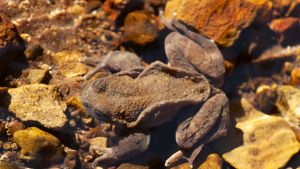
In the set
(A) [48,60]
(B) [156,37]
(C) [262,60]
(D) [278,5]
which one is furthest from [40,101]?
(D) [278,5]

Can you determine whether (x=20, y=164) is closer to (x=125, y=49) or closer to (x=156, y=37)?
(x=125, y=49)

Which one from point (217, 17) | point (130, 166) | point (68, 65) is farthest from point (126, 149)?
point (217, 17)

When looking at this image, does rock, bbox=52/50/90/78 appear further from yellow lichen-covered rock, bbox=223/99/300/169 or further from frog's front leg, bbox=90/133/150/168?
yellow lichen-covered rock, bbox=223/99/300/169

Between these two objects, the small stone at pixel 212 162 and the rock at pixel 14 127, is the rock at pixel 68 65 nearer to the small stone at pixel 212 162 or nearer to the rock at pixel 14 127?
the rock at pixel 14 127

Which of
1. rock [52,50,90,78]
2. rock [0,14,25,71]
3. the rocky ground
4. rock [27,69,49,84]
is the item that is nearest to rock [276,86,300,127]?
the rocky ground

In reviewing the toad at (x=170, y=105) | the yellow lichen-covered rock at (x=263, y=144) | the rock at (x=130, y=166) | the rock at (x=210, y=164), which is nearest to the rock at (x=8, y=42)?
the toad at (x=170, y=105)

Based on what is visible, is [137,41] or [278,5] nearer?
[137,41]
